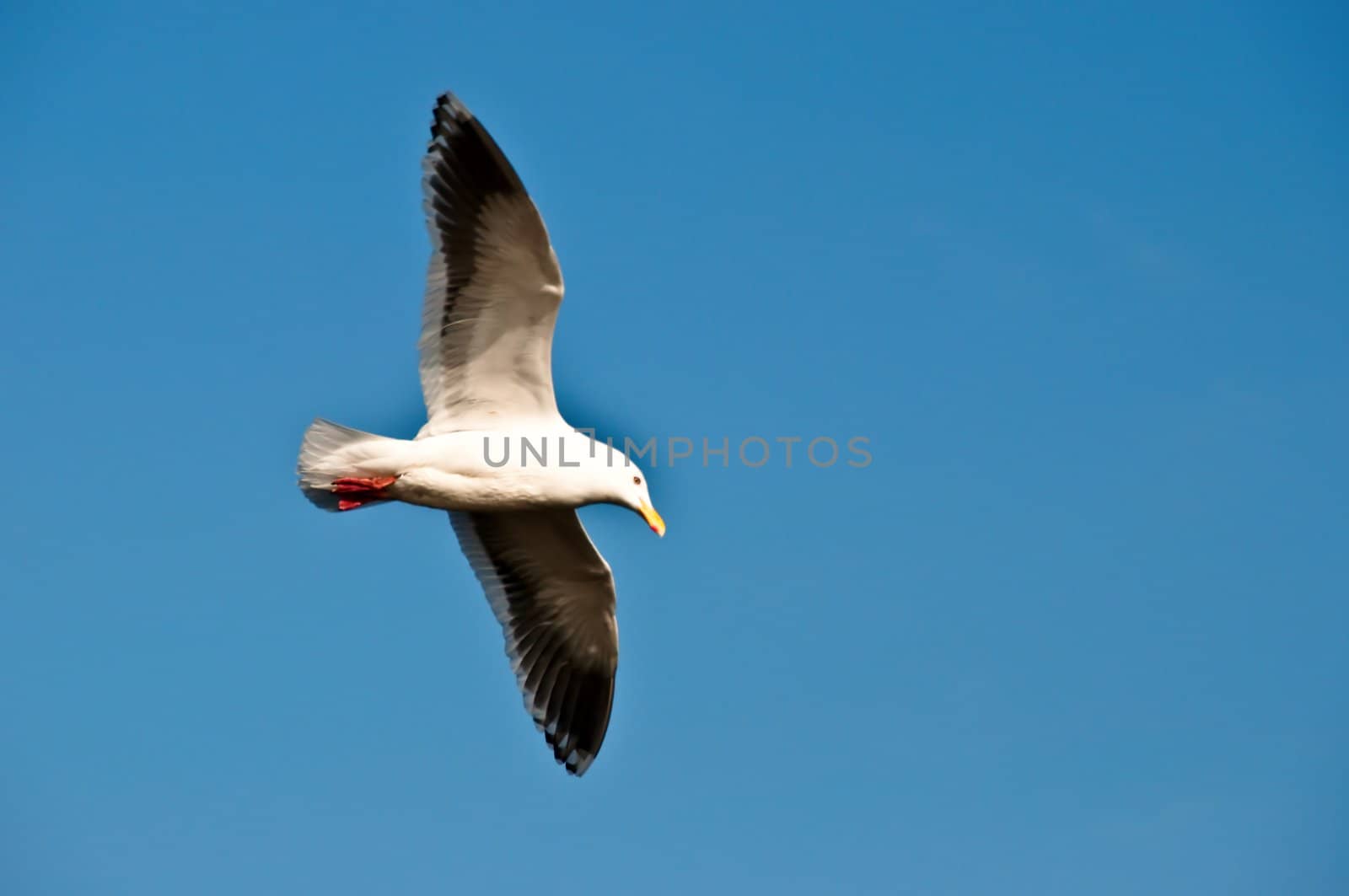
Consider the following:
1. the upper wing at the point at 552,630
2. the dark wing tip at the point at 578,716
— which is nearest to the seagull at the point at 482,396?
the upper wing at the point at 552,630

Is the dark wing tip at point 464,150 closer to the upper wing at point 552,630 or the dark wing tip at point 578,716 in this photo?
the upper wing at point 552,630

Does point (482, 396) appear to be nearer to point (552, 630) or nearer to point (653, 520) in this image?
point (653, 520)

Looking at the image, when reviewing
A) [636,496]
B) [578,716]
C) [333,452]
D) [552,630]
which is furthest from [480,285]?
[578,716]

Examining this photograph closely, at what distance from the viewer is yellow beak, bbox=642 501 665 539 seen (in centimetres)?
952

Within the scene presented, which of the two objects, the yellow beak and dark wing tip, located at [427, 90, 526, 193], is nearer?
dark wing tip, located at [427, 90, 526, 193]

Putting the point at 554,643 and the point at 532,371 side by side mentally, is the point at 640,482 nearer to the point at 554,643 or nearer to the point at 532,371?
the point at 532,371

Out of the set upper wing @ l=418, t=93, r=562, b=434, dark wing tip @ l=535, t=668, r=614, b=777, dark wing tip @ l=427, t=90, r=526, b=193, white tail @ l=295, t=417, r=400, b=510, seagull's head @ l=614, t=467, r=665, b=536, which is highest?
dark wing tip @ l=427, t=90, r=526, b=193

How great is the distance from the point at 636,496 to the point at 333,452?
72.3 inches

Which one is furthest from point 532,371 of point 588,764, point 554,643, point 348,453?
point 588,764

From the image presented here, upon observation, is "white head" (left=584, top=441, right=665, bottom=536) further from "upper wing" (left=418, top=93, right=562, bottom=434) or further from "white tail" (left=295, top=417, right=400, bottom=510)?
"white tail" (left=295, top=417, right=400, bottom=510)

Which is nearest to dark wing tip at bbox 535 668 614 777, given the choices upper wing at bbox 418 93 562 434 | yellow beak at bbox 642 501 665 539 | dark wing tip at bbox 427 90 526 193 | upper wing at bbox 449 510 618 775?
upper wing at bbox 449 510 618 775

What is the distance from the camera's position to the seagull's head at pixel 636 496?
9492 mm

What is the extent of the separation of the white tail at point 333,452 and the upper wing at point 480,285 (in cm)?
37

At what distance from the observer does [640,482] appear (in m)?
9.59
